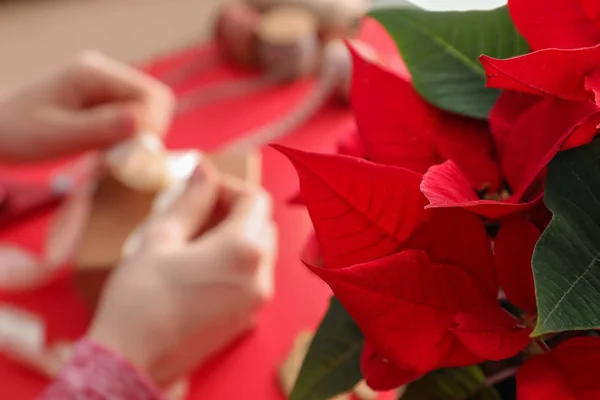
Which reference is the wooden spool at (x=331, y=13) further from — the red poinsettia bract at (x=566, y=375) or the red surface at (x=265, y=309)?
the red poinsettia bract at (x=566, y=375)

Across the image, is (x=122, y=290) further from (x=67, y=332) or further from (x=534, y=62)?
(x=534, y=62)

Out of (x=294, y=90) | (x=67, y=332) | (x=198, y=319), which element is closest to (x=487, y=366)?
(x=198, y=319)

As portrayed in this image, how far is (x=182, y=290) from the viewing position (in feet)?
1.19

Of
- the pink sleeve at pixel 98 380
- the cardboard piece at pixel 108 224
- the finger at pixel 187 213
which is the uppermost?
the finger at pixel 187 213

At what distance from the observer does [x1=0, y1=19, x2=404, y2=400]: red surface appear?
0.42 m

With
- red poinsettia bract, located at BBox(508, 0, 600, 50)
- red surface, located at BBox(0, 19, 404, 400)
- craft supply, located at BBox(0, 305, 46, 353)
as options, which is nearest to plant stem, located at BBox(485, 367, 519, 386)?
red poinsettia bract, located at BBox(508, 0, 600, 50)

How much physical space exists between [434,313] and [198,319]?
238 millimetres

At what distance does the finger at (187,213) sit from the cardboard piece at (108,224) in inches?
1.5

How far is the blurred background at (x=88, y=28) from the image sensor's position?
997 mm

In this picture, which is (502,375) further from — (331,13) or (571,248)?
(331,13)

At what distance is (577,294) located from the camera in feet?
0.46

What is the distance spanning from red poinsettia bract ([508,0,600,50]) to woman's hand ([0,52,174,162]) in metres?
0.34

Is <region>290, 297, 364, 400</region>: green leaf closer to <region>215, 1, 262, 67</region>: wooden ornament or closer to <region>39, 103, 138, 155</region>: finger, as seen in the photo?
<region>39, 103, 138, 155</region>: finger

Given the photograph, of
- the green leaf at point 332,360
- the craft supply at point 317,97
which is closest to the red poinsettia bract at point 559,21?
the green leaf at point 332,360
